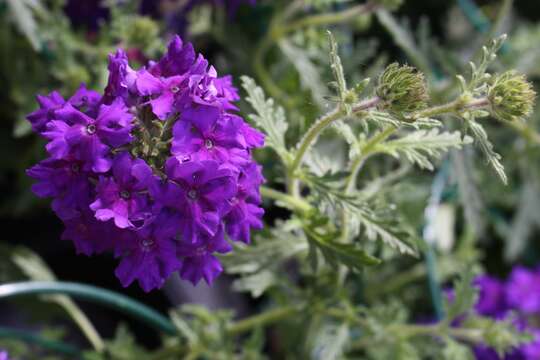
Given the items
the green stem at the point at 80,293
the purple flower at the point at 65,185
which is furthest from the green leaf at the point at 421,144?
the green stem at the point at 80,293

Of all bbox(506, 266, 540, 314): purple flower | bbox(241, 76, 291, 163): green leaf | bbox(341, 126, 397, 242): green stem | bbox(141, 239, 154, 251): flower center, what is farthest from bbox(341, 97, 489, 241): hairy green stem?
bbox(506, 266, 540, 314): purple flower

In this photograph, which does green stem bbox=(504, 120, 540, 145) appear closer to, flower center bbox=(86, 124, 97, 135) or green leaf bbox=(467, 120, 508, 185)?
green leaf bbox=(467, 120, 508, 185)

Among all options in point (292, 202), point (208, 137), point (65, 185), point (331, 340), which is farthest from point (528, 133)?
point (65, 185)

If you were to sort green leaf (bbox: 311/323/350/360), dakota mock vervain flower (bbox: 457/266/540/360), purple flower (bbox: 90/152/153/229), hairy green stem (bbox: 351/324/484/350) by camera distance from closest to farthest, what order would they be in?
purple flower (bbox: 90/152/153/229) < green leaf (bbox: 311/323/350/360) < hairy green stem (bbox: 351/324/484/350) < dakota mock vervain flower (bbox: 457/266/540/360)

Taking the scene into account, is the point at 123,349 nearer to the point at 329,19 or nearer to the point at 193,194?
the point at 193,194

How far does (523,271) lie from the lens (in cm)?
197

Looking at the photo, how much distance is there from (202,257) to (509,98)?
44 cm

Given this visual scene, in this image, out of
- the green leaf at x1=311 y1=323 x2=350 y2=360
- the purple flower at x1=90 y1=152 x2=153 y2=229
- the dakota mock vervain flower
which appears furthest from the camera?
the dakota mock vervain flower

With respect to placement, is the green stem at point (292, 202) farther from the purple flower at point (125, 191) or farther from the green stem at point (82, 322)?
the green stem at point (82, 322)

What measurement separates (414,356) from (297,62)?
0.70 m

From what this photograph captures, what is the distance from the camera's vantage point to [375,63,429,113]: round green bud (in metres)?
0.88

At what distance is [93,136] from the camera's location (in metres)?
0.88

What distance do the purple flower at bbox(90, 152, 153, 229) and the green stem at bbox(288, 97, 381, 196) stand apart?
0.81 feet

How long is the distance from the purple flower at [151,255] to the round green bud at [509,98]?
1.39ft
